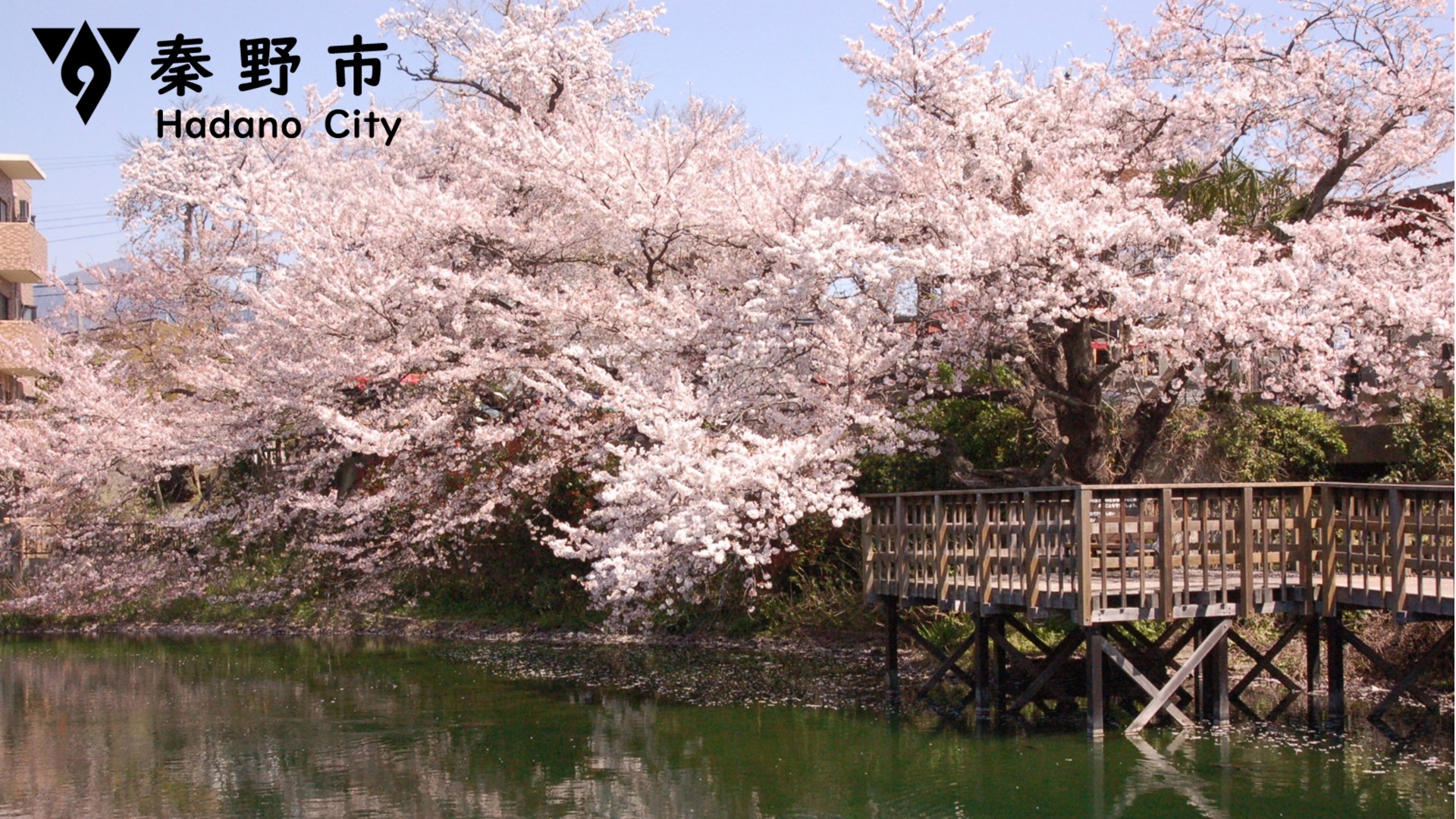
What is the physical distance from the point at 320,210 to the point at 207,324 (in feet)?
24.8

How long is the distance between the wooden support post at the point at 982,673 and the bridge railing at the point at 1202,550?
40 cm

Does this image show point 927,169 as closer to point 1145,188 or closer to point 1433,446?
point 1145,188

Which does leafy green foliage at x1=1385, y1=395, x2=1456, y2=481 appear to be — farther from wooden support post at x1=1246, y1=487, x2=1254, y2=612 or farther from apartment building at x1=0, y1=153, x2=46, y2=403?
apartment building at x1=0, y1=153, x2=46, y2=403

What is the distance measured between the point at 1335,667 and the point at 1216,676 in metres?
1.20

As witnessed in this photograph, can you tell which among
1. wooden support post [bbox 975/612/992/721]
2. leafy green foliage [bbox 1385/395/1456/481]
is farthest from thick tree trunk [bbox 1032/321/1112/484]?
leafy green foliage [bbox 1385/395/1456/481]

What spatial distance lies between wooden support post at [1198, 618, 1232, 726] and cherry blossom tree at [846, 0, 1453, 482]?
2.92 metres

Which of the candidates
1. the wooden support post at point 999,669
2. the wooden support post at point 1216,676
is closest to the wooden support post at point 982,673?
the wooden support post at point 999,669

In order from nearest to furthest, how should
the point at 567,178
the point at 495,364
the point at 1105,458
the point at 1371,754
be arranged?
1. the point at 1371,754
2. the point at 1105,458
3. the point at 567,178
4. the point at 495,364

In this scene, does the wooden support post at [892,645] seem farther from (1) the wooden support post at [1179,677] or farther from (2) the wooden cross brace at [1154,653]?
(1) the wooden support post at [1179,677]

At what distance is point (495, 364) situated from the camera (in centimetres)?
1948

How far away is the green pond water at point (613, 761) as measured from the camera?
10852mm

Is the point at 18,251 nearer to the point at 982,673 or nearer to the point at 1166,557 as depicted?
the point at 982,673

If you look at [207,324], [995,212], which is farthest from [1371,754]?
[207,324]

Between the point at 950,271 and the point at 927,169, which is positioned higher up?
the point at 927,169
